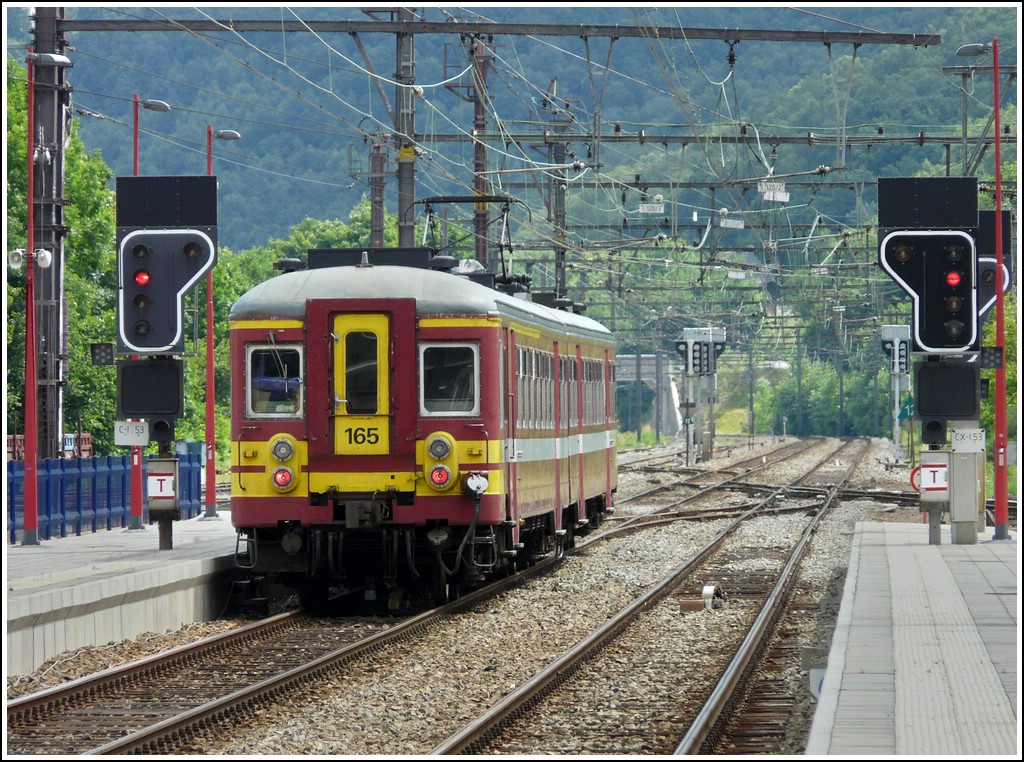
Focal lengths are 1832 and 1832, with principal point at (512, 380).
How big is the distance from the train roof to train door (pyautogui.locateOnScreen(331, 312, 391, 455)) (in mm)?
268

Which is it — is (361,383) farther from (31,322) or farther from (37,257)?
(31,322)

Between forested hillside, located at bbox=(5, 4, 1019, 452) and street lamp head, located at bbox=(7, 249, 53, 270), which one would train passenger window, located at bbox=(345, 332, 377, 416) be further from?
street lamp head, located at bbox=(7, 249, 53, 270)

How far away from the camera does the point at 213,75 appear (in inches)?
6781

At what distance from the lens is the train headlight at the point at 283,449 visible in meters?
16.5

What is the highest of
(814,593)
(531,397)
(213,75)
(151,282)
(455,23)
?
(213,75)

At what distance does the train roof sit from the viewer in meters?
16.7

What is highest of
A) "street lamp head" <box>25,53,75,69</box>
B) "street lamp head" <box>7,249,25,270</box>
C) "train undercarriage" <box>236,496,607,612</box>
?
"street lamp head" <box>25,53,75,69</box>

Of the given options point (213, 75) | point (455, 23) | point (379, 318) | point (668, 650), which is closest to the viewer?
point (668, 650)

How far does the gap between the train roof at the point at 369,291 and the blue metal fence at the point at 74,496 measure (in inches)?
239

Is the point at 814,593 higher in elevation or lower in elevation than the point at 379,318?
lower

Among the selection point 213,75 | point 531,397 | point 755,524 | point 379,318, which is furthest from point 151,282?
point 213,75

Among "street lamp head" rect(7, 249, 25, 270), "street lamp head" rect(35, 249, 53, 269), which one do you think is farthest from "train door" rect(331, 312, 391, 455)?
"street lamp head" rect(35, 249, 53, 269)

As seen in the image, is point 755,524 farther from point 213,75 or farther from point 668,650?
point 213,75

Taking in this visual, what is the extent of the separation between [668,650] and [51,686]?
192 inches
